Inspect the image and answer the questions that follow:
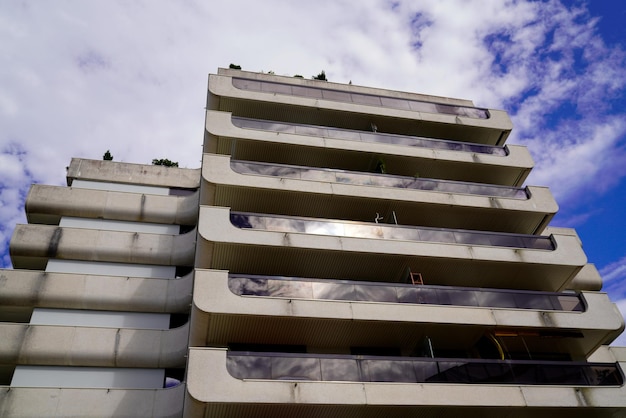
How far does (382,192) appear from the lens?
2136 cm

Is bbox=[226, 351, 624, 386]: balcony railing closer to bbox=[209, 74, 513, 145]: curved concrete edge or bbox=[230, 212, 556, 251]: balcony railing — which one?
bbox=[230, 212, 556, 251]: balcony railing

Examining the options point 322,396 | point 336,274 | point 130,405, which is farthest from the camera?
point 336,274

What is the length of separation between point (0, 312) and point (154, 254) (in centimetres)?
610

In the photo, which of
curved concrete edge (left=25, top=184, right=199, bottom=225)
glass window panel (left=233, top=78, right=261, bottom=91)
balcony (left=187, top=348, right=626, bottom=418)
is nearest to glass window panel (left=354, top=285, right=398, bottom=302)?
balcony (left=187, top=348, right=626, bottom=418)

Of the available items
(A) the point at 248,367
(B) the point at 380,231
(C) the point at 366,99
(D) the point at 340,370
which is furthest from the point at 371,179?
(A) the point at 248,367

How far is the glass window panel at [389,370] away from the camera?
14883mm

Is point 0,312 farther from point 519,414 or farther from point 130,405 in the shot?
point 519,414

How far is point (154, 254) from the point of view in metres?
21.7

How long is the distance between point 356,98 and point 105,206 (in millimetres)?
13334

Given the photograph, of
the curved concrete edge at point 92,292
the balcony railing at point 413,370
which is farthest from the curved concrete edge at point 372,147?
the balcony railing at point 413,370

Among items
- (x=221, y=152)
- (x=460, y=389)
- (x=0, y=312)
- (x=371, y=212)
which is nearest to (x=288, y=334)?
(x=460, y=389)

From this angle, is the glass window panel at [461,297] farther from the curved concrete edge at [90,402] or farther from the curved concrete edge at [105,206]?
the curved concrete edge at [105,206]

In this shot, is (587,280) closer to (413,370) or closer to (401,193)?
(401,193)

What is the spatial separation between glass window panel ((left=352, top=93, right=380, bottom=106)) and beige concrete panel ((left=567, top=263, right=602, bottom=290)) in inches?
521
